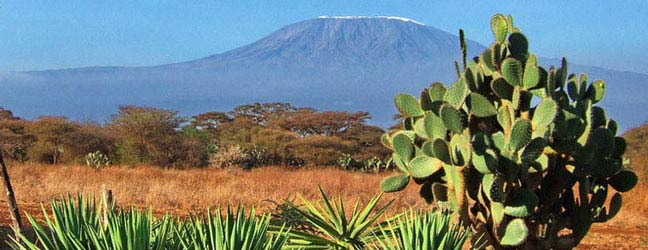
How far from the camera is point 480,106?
420cm

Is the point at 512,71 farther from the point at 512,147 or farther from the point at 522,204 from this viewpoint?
the point at 522,204

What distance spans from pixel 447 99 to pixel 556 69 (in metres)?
0.67

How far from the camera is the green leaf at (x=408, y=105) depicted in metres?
4.57

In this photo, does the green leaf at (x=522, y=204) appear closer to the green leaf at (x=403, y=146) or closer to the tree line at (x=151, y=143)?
the green leaf at (x=403, y=146)

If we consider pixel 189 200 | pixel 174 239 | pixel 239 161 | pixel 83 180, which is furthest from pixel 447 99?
pixel 239 161

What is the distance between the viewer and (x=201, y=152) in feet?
86.7

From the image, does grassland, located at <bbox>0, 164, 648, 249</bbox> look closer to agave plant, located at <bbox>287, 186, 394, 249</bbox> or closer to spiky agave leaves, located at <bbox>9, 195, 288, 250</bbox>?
agave plant, located at <bbox>287, 186, 394, 249</bbox>

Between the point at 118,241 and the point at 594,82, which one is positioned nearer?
the point at 118,241

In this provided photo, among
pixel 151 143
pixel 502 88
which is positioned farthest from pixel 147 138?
pixel 502 88

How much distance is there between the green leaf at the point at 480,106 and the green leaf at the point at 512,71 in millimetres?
194

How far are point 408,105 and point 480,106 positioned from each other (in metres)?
0.49

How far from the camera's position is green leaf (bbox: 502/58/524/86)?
427cm

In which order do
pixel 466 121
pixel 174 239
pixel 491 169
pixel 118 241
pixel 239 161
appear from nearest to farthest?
pixel 118 241 → pixel 174 239 → pixel 491 169 → pixel 466 121 → pixel 239 161

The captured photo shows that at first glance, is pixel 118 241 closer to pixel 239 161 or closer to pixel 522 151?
pixel 522 151
